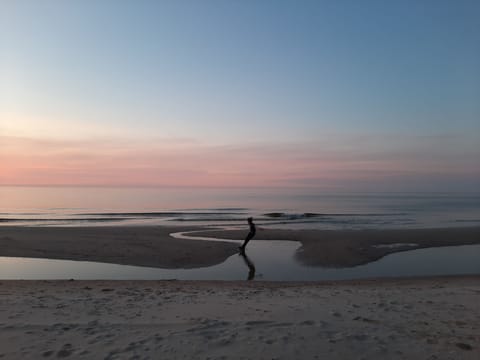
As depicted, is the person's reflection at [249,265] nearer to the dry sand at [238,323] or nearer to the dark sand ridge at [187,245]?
the dark sand ridge at [187,245]

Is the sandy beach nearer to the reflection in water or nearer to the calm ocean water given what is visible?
the reflection in water

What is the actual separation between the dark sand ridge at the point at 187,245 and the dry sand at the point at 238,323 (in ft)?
25.8

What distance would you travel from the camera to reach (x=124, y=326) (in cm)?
733

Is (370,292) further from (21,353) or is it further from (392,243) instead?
(392,243)

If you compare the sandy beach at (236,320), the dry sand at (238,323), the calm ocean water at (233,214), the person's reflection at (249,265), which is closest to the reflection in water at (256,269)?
the person's reflection at (249,265)

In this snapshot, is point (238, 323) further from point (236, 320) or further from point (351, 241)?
point (351, 241)

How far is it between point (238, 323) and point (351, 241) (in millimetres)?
18557

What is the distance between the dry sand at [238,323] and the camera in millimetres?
6211

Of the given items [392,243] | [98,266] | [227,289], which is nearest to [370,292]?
[227,289]

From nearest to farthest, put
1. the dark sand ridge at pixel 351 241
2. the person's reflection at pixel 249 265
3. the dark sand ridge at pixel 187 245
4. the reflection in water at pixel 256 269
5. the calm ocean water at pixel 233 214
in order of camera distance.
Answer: the reflection in water at pixel 256 269, the person's reflection at pixel 249 265, the dark sand ridge at pixel 187 245, the dark sand ridge at pixel 351 241, the calm ocean water at pixel 233 214

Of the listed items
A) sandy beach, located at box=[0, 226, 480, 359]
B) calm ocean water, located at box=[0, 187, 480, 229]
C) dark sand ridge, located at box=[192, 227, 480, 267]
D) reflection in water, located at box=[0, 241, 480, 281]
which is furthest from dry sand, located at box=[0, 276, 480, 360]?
calm ocean water, located at box=[0, 187, 480, 229]

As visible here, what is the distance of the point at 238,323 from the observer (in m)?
7.48

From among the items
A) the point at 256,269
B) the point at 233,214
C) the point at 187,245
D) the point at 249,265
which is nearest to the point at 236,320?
the point at 256,269

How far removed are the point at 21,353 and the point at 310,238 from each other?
22440 millimetres
